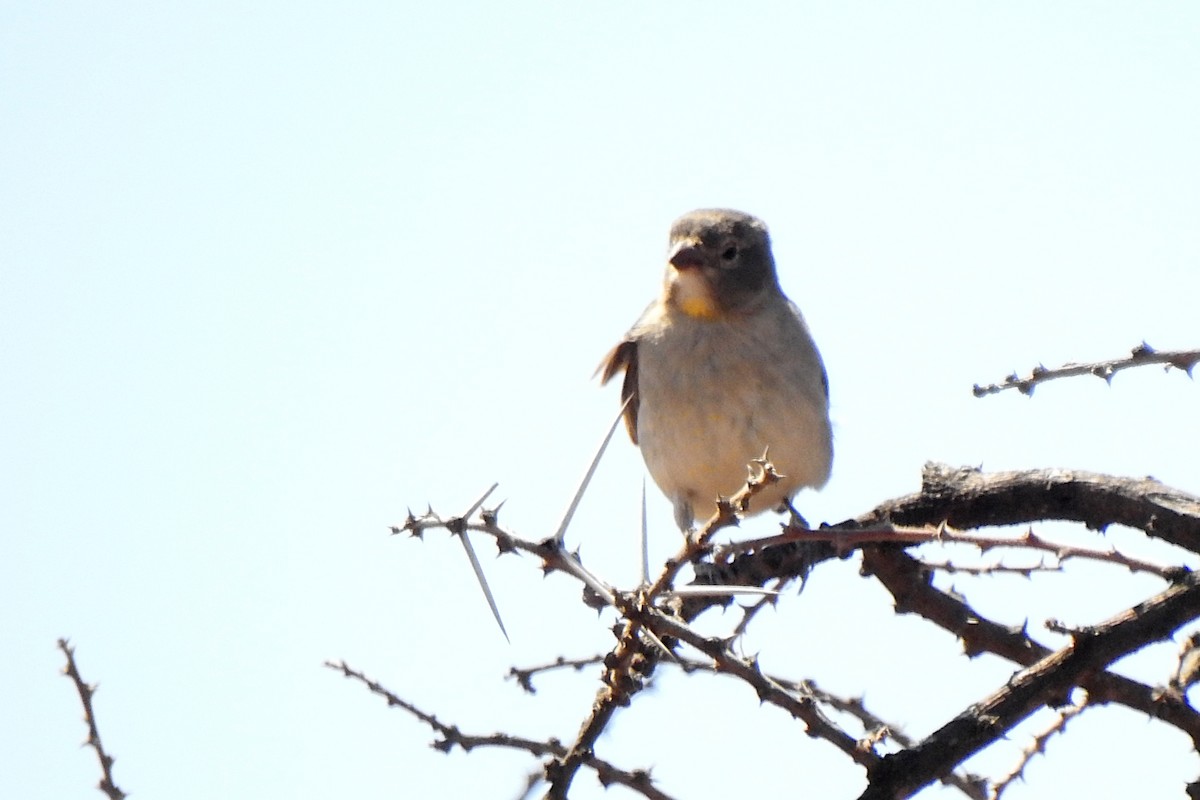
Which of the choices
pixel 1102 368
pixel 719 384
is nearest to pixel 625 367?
pixel 719 384

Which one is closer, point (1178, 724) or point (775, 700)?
point (775, 700)

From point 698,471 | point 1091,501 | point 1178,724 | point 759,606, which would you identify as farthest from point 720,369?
point 1178,724

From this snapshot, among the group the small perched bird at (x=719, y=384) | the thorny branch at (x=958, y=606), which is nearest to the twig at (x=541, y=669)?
the thorny branch at (x=958, y=606)

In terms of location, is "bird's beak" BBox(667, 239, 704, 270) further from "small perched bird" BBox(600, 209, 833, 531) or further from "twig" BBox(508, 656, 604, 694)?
"twig" BBox(508, 656, 604, 694)

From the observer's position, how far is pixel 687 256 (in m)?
6.85

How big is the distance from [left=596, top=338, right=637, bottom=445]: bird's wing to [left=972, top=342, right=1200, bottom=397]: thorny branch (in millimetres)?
3482

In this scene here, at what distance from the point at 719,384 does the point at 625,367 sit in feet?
2.52

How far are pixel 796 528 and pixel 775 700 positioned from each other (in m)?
0.53

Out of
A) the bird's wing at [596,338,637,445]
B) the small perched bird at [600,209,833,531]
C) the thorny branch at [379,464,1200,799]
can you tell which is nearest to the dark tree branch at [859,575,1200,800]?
the thorny branch at [379,464,1200,799]

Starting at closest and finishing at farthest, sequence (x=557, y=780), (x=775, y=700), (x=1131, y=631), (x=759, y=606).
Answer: (x=775, y=700)
(x=557, y=780)
(x=1131, y=631)
(x=759, y=606)

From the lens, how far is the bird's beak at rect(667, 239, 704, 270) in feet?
22.3

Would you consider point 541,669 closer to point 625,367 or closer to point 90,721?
point 90,721

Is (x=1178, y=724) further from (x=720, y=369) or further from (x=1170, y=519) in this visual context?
(x=720, y=369)

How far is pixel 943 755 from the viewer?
106 inches
